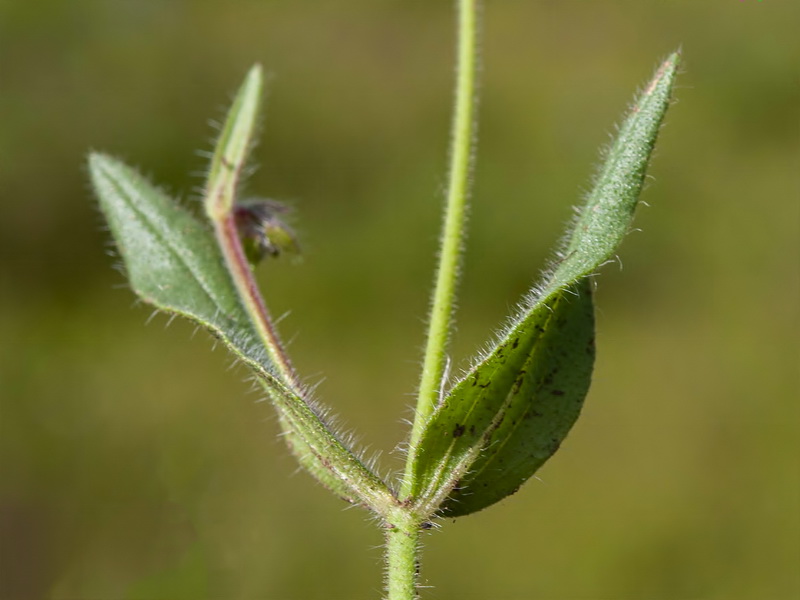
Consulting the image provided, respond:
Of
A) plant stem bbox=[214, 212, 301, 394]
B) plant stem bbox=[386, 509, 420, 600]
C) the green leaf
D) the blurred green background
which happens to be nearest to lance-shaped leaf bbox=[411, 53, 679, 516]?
plant stem bbox=[386, 509, 420, 600]

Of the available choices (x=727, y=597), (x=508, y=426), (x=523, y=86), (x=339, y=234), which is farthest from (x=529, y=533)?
(x=508, y=426)

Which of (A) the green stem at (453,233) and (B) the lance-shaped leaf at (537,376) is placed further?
(A) the green stem at (453,233)

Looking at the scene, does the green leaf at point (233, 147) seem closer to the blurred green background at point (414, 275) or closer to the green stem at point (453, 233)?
the green stem at point (453, 233)

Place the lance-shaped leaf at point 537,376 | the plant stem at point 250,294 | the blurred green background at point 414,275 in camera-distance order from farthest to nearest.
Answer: the blurred green background at point 414,275 < the plant stem at point 250,294 < the lance-shaped leaf at point 537,376

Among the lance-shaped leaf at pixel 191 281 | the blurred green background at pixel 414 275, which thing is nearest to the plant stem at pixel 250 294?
the lance-shaped leaf at pixel 191 281

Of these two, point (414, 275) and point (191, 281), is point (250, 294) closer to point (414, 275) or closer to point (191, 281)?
point (191, 281)

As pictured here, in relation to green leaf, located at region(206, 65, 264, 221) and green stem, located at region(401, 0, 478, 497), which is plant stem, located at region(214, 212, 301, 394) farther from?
green stem, located at region(401, 0, 478, 497)

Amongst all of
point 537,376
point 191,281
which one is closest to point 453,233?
point 537,376
